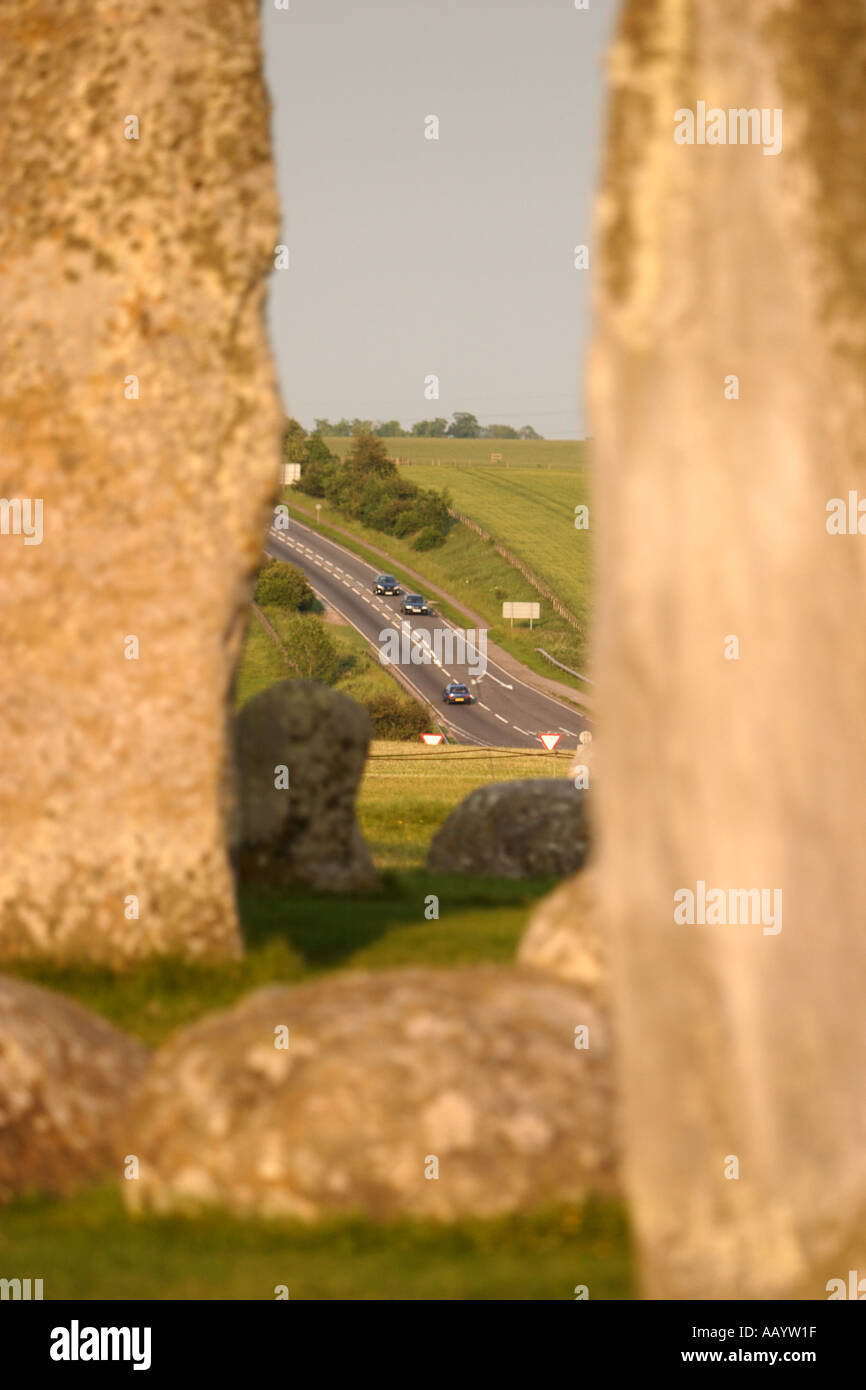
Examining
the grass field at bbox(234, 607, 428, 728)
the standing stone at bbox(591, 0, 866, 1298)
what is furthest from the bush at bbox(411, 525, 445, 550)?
the standing stone at bbox(591, 0, 866, 1298)

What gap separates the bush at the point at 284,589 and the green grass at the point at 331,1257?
3492 inches

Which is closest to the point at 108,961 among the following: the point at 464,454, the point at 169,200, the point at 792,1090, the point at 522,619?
the point at 169,200

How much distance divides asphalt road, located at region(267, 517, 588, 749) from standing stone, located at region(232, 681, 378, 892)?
168 ft

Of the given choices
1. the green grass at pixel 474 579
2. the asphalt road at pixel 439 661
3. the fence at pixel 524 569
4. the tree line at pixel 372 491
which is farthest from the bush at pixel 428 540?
the asphalt road at pixel 439 661

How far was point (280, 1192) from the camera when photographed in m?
6.84

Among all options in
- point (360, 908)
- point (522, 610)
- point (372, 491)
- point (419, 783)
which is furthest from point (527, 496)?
point (360, 908)

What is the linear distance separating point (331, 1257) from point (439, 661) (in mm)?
85703

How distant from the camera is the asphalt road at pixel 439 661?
7712cm

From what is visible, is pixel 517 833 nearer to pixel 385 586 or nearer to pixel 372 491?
pixel 385 586

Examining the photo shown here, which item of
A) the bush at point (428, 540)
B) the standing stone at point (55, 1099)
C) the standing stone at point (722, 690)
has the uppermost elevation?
the bush at point (428, 540)

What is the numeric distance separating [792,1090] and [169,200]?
8787 millimetres

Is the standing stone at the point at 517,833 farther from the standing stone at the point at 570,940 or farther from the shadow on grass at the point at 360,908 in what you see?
the standing stone at the point at 570,940

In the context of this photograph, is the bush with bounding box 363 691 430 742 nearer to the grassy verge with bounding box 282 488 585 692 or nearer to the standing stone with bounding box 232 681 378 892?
the grassy verge with bounding box 282 488 585 692
